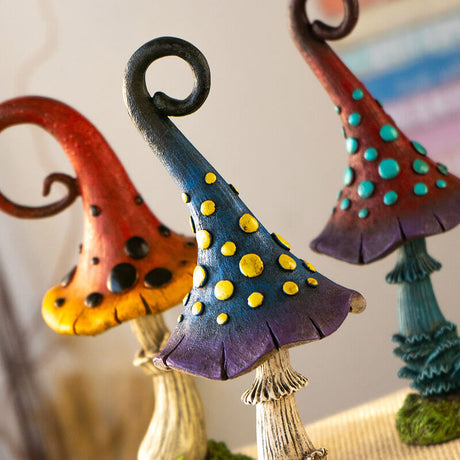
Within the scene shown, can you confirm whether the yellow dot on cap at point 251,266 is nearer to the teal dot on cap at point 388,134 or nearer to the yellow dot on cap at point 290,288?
the yellow dot on cap at point 290,288

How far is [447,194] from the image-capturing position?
58cm

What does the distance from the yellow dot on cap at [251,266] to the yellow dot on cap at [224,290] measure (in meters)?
0.01

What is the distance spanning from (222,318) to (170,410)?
245 mm

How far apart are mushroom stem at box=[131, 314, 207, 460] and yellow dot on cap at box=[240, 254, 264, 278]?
8.4 inches

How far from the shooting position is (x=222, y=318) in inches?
17.7

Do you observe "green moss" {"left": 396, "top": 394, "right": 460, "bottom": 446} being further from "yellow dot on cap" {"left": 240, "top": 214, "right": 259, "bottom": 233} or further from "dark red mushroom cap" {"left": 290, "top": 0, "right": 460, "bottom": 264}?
"yellow dot on cap" {"left": 240, "top": 214, "right": 259, "bottom": 233}

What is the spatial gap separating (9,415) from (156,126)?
110 centimetres

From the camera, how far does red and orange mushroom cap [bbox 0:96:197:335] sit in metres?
0.57

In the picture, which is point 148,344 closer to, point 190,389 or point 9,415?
point 190,389

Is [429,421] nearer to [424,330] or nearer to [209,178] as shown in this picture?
[424,330]

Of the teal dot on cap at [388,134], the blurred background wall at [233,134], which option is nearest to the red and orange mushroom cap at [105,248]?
the teal dot on cap at [388,134]

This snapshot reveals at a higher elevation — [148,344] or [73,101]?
[73,101]

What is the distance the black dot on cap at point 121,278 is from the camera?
57 centimetres

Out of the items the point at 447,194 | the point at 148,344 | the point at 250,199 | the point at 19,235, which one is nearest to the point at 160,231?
the point at 148,344
